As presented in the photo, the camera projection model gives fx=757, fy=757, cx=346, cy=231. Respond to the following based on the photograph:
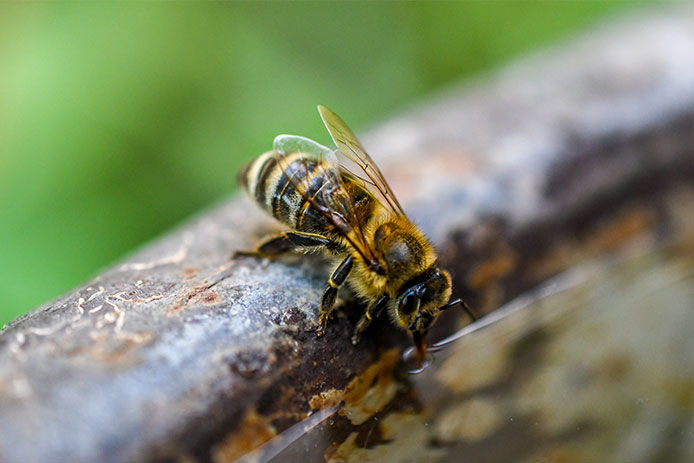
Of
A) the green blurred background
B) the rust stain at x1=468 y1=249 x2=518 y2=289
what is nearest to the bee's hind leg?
the rust stain at x1=468 y1=249 x2=518 y2=289

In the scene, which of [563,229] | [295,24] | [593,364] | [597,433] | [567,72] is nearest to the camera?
[597,433]

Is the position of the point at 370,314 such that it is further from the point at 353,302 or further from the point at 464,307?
the point at 464,307

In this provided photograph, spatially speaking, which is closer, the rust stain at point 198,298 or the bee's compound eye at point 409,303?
the rust stain at point 198,298

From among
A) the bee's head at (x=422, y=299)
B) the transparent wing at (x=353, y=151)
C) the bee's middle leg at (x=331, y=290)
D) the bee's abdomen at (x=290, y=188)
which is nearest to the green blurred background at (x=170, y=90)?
the bee's abdomen at (x=290, y=188)

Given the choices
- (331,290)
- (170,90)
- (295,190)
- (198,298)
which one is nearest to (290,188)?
(295,190)

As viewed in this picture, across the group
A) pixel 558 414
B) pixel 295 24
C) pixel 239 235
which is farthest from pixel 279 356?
pixel 295 24

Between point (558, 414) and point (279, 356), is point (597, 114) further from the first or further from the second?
point (279, 356)

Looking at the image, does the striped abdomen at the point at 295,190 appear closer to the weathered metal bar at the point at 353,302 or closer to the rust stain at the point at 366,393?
the weathered metal bar at the point at 353,302
